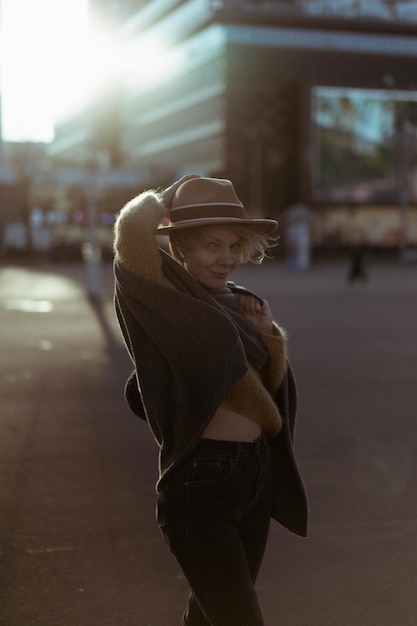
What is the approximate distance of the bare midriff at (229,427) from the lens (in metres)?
2.74

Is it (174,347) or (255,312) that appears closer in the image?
(174,347)

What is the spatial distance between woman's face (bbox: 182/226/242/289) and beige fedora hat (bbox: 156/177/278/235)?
6 cm

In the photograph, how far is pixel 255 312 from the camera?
9.48ft

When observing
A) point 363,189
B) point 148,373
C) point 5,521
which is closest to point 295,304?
point 5,521

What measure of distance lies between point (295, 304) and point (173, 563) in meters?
18.6

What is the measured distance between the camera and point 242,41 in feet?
267

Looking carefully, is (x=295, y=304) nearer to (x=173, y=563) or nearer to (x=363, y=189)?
(x=173, y=563)

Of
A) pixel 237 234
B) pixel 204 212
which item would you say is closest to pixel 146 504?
pixel 237 234

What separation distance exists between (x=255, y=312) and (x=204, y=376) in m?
0.33

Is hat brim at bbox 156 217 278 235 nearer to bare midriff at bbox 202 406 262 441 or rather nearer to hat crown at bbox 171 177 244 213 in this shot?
hat crown at bbox 171 177 244 213

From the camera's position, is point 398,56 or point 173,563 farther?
point 398,56

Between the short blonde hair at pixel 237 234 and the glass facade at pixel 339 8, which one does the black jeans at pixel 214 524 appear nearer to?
the short blonde hair at pixel 237 234

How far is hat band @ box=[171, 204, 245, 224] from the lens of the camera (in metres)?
2.75

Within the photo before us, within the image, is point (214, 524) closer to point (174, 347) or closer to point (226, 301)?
point (174, 347)
